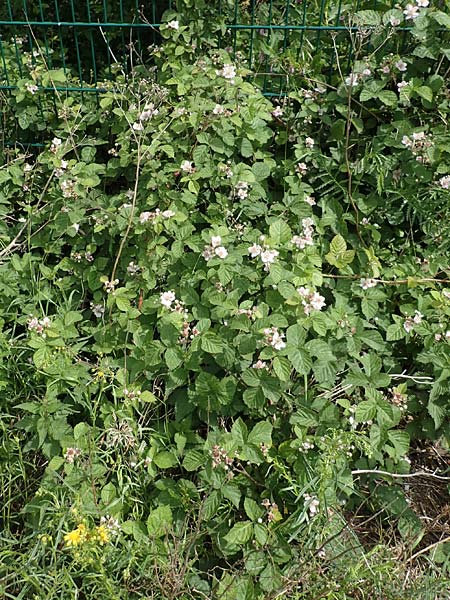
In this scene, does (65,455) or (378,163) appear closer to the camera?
(65,455)

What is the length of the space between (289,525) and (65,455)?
795 millimetres

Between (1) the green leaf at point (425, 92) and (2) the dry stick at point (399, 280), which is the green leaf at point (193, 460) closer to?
(2) the dry stick at point (399, 280)

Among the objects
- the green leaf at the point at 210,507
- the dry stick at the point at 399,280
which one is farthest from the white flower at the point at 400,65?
the green leaf at the point at 210,507

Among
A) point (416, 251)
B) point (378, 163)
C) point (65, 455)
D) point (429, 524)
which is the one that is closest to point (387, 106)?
point (378, 163)

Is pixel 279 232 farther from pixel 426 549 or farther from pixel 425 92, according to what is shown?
pixel 426 549

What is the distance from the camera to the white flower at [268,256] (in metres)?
2.67

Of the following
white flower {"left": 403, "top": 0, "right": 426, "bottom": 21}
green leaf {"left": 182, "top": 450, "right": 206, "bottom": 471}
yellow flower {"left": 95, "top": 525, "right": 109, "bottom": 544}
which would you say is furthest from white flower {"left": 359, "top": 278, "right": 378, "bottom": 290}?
yellow flower {"left": 95, "top": 525, "right": 109, "bottom": 544}

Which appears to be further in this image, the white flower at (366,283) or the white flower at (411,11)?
the white flower at (411,11)

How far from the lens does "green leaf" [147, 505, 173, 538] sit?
7.95ft

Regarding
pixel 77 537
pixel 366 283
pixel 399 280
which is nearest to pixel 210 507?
pixel 77 537

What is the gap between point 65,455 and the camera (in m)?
2.46

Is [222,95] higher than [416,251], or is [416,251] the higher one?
[222,95]

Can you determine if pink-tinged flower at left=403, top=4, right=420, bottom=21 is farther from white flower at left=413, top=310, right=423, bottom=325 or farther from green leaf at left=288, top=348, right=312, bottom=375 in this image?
green leaf at left=288, top=348, right=312, bottom=375

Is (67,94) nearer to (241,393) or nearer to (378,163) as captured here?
(378,163)
